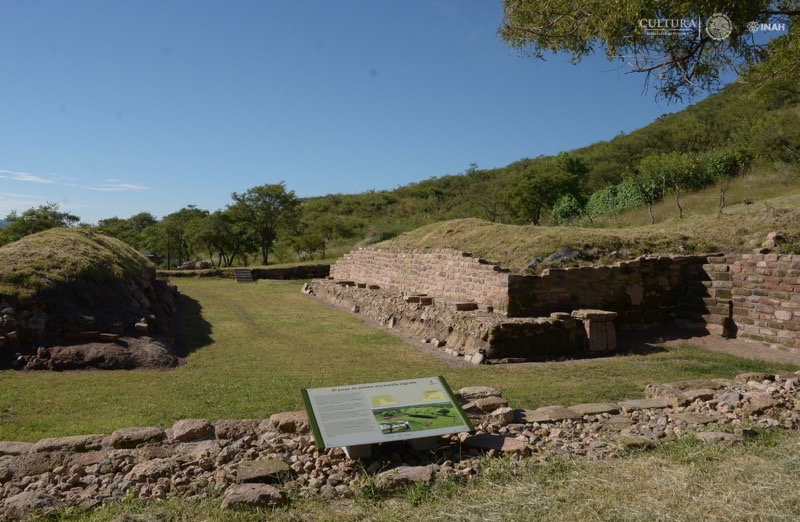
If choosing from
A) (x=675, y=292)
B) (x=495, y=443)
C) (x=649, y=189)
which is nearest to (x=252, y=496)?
(x=495, y=443)

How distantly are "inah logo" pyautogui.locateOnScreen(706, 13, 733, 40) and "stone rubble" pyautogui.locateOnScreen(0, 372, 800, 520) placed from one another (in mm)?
4490

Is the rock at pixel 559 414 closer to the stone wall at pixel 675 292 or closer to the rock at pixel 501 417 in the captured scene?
the rock at pixel 501 417

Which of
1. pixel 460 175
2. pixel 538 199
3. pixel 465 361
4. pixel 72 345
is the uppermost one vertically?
pixel 460 175

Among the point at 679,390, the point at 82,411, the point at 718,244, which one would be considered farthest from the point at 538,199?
the point at 82,411

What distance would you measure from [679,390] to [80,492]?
19.4 ft

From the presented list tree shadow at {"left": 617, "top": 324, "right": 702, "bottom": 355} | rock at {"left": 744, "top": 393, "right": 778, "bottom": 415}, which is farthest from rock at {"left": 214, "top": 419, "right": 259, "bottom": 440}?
tree shadow at {"left": 617, "top": 324, "right": 702, "bottom": 355}

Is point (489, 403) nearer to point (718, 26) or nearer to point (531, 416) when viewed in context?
point (531, 416)

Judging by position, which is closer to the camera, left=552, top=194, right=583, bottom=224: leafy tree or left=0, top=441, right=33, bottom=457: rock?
left=0, top=441, right=33, bottom=457: rock

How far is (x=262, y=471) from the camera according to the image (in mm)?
4152

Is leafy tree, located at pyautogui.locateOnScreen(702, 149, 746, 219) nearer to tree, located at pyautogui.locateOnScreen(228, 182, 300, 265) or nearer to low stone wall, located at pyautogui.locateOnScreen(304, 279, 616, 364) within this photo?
low stone wall, located at pyautogui.locateOnScreen(304, 279, 616, 364)

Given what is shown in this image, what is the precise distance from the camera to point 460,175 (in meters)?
66.7

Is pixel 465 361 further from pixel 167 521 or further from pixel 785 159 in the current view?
pixel 785 159

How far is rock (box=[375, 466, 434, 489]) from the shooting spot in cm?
396

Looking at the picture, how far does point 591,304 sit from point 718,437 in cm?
728
